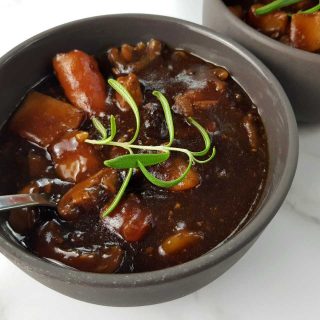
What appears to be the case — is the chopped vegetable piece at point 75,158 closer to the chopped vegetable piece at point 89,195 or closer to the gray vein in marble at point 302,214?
the chopped vegetable piece at point 89,195

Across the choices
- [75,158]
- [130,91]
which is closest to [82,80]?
[130,91]

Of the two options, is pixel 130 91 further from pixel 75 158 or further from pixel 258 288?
Answer: pixel 258 288

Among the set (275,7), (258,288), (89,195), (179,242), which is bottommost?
(258,288)

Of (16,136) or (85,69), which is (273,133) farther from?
(16,136)

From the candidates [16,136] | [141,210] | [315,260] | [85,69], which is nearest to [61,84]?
[85,69]

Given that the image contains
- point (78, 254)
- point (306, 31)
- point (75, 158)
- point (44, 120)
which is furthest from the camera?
point (306, 31)

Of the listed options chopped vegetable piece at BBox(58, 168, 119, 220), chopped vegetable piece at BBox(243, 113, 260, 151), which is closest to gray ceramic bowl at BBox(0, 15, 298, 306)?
chopped vegetable piece at BBox(243, 113, 260, 151)

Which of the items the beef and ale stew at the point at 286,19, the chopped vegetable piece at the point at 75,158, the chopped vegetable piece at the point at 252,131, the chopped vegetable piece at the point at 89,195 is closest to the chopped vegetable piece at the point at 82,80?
the chopped vegetable piece at the point at 75,158
